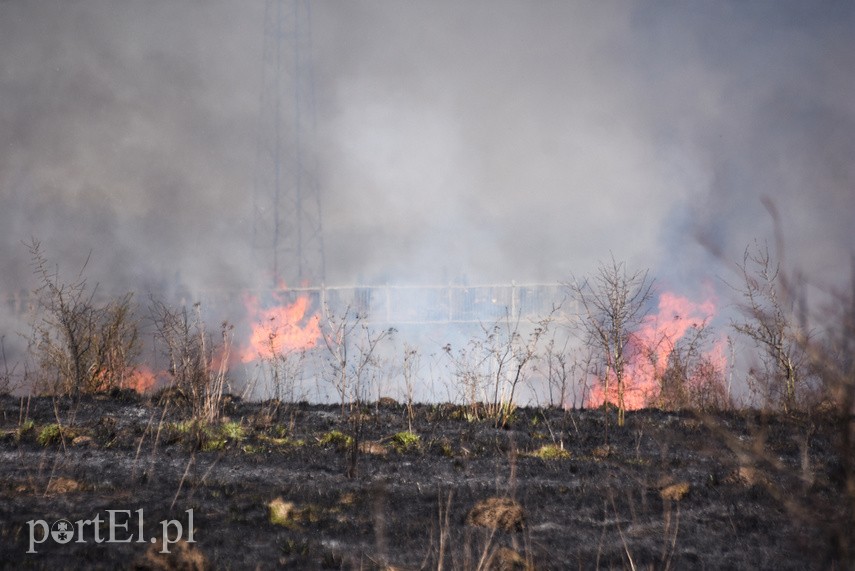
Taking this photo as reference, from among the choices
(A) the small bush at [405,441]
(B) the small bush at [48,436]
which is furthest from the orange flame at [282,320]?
(A) the small bush at [405,441]

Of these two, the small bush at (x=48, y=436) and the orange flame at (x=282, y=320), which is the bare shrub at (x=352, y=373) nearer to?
the small bush at (x=48, y=436)

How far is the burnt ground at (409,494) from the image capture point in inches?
161

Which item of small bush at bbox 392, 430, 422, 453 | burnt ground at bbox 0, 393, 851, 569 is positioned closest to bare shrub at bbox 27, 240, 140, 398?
burnt ground at bbox 0, 393, 851, 569

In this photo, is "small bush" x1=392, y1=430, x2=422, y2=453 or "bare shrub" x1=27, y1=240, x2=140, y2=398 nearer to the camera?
"small bush" x1=392, y1=430, x2=422, y2=453

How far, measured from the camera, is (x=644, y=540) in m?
4.56

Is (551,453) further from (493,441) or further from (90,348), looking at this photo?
(90,348)

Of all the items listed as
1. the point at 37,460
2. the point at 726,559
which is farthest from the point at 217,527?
the point at 726,559

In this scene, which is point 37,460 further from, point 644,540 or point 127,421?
point 644,540

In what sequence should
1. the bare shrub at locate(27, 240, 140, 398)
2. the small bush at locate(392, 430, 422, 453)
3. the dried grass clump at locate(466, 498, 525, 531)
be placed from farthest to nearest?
the bare shrub at locate(27, 240, 140, 398) < the small bush at locate(392, 430, 422, 453) < the dried grass clump at locate(466, 498, 525, 531)

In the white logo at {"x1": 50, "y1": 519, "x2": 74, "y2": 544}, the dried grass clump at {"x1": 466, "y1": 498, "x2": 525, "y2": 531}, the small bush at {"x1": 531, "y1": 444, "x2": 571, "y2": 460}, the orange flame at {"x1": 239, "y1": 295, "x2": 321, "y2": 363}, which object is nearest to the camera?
the white logo at {"x1": 50, "y1": 519, "x2": 74, "y2": 544}

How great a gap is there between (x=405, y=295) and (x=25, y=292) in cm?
1773

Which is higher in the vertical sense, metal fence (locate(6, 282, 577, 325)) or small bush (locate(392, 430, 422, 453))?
metal fence (locate(6, 282, 577, 325))

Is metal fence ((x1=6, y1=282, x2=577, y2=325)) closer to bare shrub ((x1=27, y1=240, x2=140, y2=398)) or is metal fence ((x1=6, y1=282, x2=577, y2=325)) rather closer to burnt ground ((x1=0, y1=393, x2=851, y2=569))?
bare shrub ((x1=27, y1=240, x2=140, y2=398))

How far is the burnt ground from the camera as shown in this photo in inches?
161
